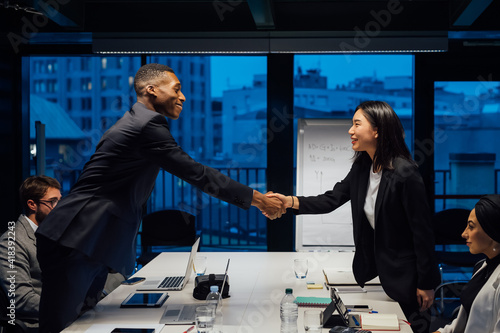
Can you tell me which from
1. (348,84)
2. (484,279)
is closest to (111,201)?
(484,279)

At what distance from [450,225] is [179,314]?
323 cm

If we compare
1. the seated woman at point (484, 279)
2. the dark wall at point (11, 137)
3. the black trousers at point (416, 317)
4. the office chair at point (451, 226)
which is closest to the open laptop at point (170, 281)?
the black trousers at point (416, 317)

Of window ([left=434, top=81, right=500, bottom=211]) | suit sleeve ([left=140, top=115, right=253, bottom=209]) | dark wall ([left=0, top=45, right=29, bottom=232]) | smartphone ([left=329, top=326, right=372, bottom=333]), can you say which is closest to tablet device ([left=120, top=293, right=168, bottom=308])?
suit sleeve ([left=140, top=115, right=253, bottom=209])

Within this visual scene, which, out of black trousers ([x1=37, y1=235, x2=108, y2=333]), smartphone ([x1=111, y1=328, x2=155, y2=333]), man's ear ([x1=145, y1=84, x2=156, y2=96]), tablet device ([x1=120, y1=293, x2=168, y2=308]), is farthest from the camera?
man's ear ([x1=145, y1=84, x2=156, y2=96])

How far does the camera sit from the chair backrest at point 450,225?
443 cm

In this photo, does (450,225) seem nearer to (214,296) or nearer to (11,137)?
(214,296)

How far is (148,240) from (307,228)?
146 centimetres

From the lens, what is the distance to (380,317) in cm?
186

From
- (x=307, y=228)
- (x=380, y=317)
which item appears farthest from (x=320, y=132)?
(x=380, y=317)

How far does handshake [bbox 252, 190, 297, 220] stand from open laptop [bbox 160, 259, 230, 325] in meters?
0.59

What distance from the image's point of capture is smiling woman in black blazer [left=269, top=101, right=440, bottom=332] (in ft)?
7.00

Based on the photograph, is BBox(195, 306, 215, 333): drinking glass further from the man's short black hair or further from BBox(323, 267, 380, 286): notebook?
the man's short black hair

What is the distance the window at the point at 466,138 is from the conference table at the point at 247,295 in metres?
2.28

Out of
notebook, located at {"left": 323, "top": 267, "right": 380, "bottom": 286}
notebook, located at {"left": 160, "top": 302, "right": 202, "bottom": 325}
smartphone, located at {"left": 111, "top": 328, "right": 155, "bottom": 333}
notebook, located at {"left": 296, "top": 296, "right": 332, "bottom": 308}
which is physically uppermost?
notebook, located at {"left": 323, "top": 267, "right": 380, "bottom": 286}
